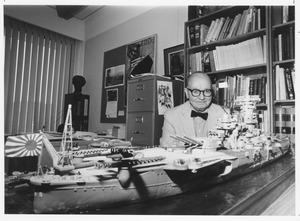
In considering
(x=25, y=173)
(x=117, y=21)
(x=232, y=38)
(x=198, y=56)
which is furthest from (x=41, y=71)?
(x=25, y=173)

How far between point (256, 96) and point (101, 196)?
1.53 m

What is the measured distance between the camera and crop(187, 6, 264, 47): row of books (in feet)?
5.76

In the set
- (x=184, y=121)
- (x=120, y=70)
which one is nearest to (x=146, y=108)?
(x=184, y=121)

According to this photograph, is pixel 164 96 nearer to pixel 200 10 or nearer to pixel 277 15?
pixel 200 10

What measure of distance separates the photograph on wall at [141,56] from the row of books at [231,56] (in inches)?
24.4

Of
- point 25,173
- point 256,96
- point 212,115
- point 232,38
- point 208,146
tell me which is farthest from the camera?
point 232,38

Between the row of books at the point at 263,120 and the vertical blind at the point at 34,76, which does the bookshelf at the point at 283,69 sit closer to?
the row of books at the point at 263,120

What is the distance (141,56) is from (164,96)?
0.94 meters

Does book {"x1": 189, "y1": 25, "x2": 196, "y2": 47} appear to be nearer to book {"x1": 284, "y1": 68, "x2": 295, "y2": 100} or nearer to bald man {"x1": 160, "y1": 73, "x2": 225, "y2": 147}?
bald man {"x1": 160, "y1": 73, "x2": 225, "y2": 147}

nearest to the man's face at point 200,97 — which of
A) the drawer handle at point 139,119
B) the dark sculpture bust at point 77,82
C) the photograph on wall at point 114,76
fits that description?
the drawer handle at point 139,119

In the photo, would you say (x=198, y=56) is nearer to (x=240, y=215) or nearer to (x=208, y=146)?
(x=208, y=146)

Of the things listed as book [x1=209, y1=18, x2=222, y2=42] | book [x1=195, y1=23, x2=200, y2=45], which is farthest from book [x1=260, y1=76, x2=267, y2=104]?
book [x1=195, y1=23, x2=200, y2=45]

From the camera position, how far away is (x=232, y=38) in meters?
1.84

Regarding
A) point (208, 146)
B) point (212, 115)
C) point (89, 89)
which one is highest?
point (89, 89)
